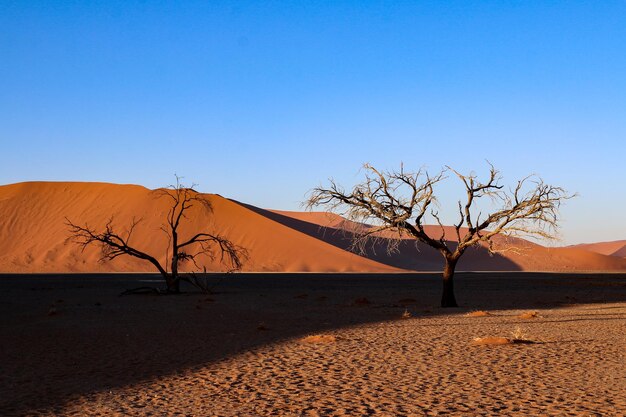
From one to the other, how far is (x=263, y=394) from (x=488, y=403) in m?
2.57

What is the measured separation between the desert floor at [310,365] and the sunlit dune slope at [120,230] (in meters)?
62.7

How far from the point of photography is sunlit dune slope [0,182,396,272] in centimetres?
8350

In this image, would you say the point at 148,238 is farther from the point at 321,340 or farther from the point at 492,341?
the point at 492,341

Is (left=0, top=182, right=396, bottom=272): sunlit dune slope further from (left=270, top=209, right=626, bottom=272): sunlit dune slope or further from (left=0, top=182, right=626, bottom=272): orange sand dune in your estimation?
(left=270, top=209, right=626, bottom=272): sunlit dune slope

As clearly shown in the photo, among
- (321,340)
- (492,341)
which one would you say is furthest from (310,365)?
(492,341)

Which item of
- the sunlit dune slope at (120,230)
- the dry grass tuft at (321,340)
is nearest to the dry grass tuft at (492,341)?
the dry grass tuft at (321,340)

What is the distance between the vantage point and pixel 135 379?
10.1 metres

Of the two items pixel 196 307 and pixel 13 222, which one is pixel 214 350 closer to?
pixel 196 307

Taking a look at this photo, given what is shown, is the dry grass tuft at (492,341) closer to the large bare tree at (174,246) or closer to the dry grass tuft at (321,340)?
the dry grass tuft at (321,340)

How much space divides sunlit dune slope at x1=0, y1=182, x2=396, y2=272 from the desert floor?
62748 millimetres

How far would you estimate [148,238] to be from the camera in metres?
89.6

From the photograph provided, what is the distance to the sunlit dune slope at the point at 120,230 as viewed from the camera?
83500mm

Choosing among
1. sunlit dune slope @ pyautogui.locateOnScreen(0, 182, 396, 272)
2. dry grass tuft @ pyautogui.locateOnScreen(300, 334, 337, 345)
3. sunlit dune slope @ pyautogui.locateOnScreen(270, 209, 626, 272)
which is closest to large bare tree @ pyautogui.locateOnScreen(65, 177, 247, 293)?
sunlit dune slope @ pyautogui.locateOnScreen(0, 182, 396, 272)

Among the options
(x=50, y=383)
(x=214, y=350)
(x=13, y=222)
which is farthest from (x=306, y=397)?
(x=13, y=222)
